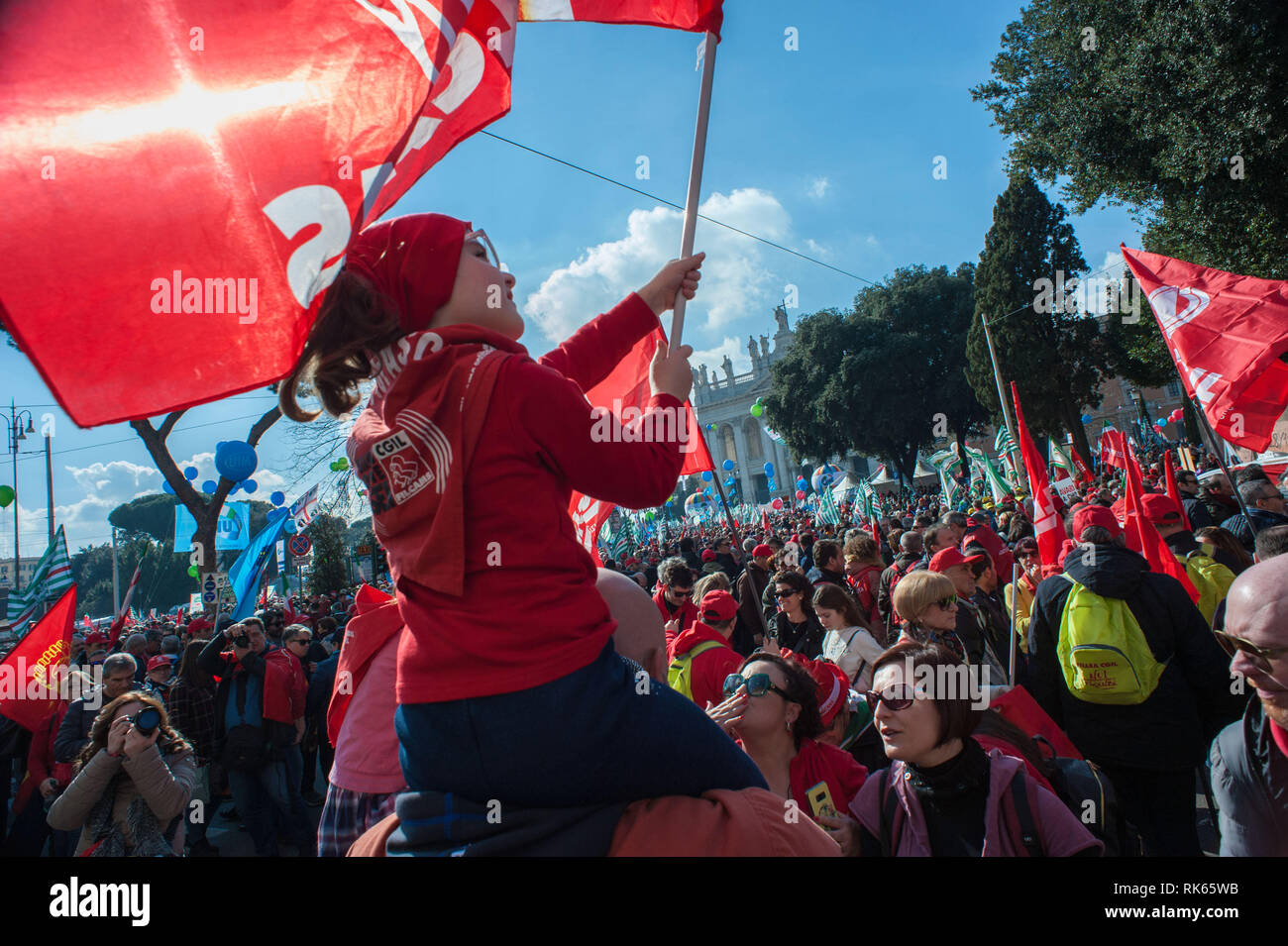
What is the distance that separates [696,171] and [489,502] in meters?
1.04

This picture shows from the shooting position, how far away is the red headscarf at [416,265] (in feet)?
4.86

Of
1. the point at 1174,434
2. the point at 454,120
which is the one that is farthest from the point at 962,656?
the point at 1174,434

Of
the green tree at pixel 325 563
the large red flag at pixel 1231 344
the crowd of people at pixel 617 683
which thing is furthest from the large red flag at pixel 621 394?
the green tree at pixel 325 563

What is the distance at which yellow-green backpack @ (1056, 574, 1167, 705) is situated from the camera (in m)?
3.83

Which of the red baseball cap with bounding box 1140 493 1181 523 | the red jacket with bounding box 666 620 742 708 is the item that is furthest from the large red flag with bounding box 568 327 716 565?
the red baseball cap with bounding box 1140 493 1181 523

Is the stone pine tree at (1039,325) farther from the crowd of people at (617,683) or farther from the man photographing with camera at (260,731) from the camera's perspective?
the man photographing with camera at (260,731)

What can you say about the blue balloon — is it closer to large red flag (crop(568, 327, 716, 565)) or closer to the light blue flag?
the light blue flag

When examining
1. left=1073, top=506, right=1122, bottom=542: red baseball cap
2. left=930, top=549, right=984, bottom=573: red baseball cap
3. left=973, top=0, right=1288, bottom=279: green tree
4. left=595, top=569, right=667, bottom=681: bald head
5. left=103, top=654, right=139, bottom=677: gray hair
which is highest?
left=973, top=0, right=1288, bottom=279: green tree

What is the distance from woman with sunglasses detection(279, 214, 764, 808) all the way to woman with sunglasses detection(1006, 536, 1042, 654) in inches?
145

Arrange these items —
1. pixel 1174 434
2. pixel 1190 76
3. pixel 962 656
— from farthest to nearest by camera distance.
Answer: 1. pixel 1174 434
2. pixel 1190 76
3. pixel 962 656

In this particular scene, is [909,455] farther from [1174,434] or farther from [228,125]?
[228,125]

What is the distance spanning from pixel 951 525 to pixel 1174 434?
5956cm

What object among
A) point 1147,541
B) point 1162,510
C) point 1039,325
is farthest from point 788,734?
point 1039,325
